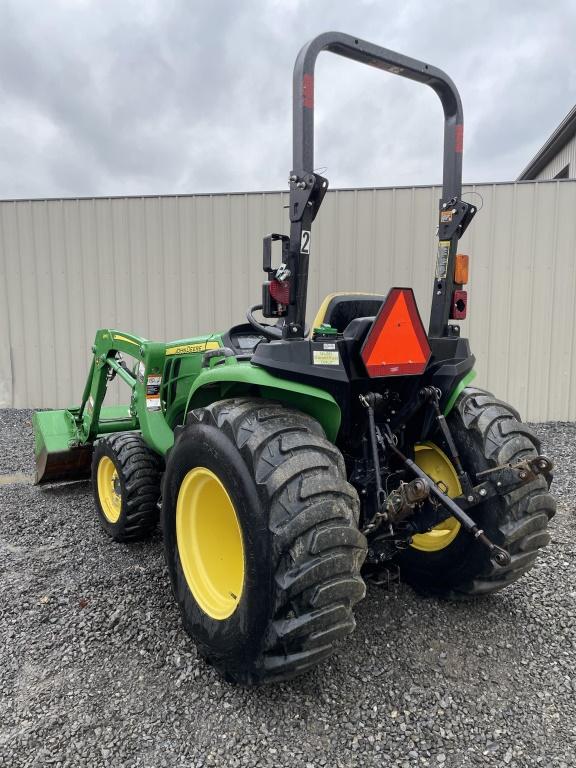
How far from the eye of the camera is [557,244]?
22.8 ft

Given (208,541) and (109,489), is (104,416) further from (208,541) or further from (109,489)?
(208,541)

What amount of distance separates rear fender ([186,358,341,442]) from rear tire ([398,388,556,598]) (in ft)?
2.26

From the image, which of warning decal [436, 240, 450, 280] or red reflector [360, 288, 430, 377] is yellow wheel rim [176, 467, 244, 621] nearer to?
red reflector [360, 288, 430, 377]

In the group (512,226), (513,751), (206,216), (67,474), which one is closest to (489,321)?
(512,226)

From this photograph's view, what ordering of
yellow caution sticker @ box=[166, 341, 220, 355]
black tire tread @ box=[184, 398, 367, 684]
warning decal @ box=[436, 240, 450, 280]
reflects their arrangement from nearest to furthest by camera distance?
black tire tread @ box=[184, 398, 367, 684], warning decal @ box=[436, 240, 450, 280], yellow caution sticker @ box=[166, 341, 220, 355]

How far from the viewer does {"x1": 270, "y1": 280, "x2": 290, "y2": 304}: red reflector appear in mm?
2111

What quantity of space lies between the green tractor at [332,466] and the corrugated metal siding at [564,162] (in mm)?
10218

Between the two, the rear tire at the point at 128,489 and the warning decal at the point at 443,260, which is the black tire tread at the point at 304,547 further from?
the rear tire at the point at 128,489

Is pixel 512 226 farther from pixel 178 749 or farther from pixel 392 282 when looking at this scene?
pixel 178 749

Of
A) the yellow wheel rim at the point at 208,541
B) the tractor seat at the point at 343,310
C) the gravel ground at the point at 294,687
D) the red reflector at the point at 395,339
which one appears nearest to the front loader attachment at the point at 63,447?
the gravel ground at the point at 294,687

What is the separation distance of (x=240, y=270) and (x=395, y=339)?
563 centimetres

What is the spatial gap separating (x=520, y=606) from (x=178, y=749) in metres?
1.83

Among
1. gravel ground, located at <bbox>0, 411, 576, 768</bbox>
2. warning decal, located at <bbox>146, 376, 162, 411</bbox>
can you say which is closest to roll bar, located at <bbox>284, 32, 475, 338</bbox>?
gravel ground, located at <bbox>0, 411, 576, 768</bbox>

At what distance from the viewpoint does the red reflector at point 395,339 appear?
6.90 feet
